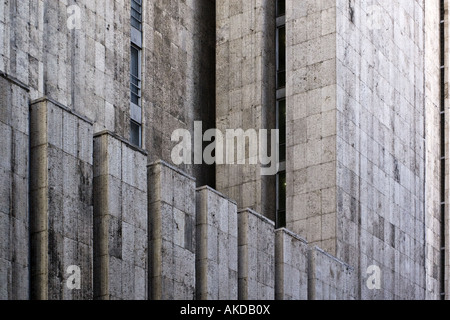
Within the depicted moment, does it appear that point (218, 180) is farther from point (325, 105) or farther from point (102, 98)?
point (102, 98)

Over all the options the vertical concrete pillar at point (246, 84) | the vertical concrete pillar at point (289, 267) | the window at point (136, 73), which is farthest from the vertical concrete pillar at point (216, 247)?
the vertical concrete pillar at point (246, 84)

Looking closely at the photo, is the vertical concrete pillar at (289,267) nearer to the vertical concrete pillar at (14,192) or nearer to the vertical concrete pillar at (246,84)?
the vertical concrete pillar at (246,84)

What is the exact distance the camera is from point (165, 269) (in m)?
42.2

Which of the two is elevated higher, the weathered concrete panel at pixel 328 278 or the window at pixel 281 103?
the window at pixel 281 103

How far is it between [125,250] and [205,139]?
1933cm

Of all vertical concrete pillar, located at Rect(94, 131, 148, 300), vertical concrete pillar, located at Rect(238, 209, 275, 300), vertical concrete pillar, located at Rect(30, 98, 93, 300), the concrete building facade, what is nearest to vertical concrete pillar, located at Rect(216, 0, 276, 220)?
the concrete building facade

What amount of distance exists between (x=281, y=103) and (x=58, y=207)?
77.5ft

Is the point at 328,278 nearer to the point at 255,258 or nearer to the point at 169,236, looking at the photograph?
the point at 255,258

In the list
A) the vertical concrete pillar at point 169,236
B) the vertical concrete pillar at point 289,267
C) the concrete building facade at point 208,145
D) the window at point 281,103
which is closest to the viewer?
the concrete building facade at point 208,145

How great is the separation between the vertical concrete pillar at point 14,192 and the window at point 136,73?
16549mm

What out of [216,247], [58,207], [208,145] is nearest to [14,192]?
[58,207]

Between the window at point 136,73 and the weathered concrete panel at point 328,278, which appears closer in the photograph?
the weathered concrete panel at point 328,278

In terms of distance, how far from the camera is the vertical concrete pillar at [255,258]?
46594mm
